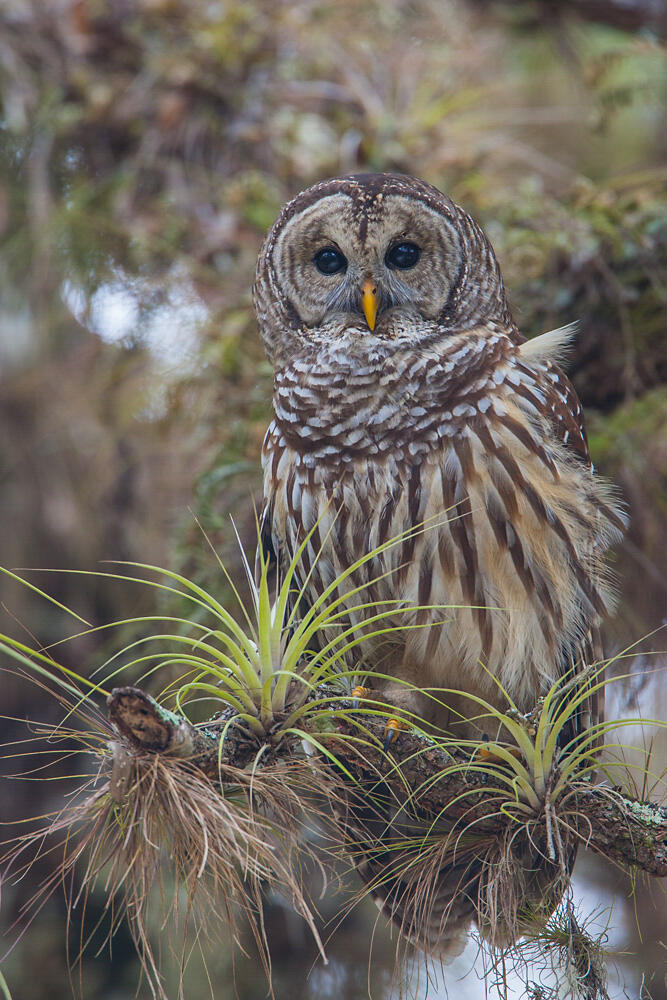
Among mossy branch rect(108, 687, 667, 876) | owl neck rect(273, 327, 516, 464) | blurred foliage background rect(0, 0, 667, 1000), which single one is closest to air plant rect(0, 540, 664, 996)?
mossy branch rect(108, 687, 667, 876)

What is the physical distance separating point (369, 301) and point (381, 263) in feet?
0.41

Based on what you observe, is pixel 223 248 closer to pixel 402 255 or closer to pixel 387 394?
pixel 402 255

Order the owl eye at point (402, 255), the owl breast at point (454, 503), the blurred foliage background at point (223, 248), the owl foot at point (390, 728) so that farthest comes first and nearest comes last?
the blurred foliage background at point (223, 248) < the owl eye at point (402, 255) < the owl breast at point (454, 503) < the owl foot at point (390, 728)

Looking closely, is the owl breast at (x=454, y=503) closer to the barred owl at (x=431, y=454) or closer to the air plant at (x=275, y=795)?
the barred owl at (x=431, y=454)

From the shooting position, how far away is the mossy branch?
1.30m

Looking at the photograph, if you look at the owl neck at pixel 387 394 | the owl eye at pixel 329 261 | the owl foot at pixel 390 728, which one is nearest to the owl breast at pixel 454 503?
the owl neck at pixel 387 394

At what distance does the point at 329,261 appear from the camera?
87.7 inches

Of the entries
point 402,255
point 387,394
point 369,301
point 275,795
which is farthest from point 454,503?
point 275,795

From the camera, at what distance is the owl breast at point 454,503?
6.68 feet

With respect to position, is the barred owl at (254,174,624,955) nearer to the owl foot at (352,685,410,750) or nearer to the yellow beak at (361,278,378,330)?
the yellow beak at (361,278,378,330)

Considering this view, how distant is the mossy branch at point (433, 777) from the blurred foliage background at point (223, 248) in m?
1.20

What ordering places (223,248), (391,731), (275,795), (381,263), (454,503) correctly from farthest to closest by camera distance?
1. (223,248)
2. (381,263)
3. (454,503)
4. (391,731)
5. (275,795)

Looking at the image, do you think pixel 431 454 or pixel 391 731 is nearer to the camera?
pixel 391 731

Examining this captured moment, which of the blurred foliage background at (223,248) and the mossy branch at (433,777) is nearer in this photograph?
the mossy branch at (433,777)
